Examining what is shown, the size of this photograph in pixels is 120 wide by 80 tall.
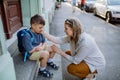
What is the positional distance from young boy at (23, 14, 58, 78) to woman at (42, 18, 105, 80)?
23 centimetres

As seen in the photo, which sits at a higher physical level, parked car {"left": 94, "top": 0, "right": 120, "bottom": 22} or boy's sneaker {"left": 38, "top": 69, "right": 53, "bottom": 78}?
parked car {"left": 94, "top": 0, "right": 120, "bottom": 22}

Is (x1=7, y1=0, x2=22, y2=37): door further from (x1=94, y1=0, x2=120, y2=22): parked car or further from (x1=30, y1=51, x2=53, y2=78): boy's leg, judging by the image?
(x1=94, y1=0, x2=120, y2=22): parked car

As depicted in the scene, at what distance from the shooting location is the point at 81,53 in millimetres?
2609

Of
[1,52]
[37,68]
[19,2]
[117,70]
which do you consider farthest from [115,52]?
[1,52]

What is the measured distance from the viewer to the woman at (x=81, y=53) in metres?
2.59

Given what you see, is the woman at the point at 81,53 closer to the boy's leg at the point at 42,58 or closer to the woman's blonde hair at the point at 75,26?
the woman's blonde hair at the point at 75,26

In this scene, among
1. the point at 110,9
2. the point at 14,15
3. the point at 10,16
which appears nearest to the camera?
the point at 10,16

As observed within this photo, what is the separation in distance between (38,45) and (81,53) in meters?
0.74

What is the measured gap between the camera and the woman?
259cm

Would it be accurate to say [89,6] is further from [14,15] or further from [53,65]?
[53,65]

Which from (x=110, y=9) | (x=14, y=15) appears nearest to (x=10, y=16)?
(x=14, y=15)

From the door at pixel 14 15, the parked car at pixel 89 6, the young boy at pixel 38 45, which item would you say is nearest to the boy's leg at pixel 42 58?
the young boy at pixel 38 45

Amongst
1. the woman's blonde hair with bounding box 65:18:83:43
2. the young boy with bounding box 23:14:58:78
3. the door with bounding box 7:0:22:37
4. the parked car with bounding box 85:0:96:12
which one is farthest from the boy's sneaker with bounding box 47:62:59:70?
the parked car with bounding box 85:0:96:12

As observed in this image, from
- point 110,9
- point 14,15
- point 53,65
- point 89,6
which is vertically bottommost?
point 53,65
